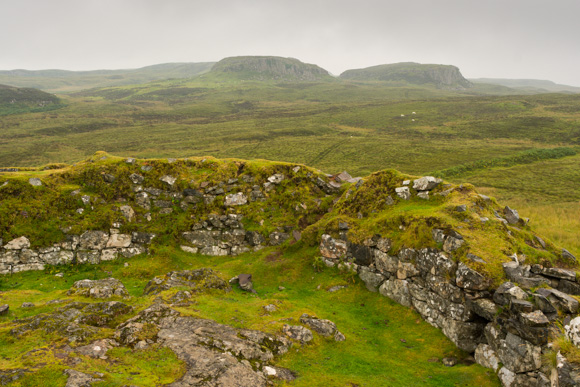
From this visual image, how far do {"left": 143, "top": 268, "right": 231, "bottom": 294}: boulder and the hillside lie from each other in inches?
6.1

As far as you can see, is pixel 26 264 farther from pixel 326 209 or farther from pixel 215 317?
pixel 326 209

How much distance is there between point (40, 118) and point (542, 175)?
242350mm

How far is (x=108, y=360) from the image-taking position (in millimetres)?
11867

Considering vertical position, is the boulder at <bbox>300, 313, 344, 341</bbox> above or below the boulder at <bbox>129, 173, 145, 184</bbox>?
below

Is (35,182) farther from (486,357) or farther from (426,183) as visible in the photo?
(486,357)

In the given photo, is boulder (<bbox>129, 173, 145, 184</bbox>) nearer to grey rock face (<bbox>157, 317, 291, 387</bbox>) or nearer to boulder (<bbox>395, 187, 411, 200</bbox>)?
grey rock face (<bbox>157, 317, 291, 387</bbox>)

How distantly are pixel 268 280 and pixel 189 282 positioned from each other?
21.3 feet

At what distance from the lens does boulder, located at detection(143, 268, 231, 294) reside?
2009cm

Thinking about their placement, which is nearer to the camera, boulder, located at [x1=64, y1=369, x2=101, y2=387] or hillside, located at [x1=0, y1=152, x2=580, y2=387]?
boulder, located at [x1=64, y1=369, x2=101, y2=387]

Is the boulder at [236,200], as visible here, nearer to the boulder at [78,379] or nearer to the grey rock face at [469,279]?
the grey rock face at [469,279]

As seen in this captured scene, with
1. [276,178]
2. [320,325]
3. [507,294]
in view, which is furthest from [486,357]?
[276,178]

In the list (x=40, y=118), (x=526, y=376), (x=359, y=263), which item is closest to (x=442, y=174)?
(x=359, y=263)

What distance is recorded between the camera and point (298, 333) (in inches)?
624

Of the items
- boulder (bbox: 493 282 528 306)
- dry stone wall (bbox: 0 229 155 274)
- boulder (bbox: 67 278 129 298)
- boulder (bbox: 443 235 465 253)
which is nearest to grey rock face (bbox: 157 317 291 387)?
boulder (bbox: 67 278 129 298)
